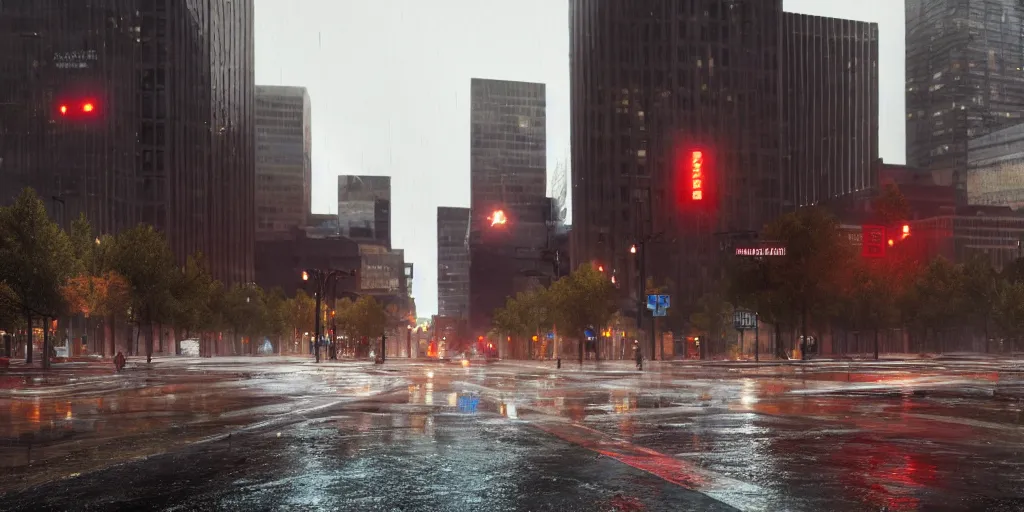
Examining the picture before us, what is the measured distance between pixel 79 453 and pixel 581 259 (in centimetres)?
14730

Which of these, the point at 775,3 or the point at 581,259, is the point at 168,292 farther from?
the point at 775,3

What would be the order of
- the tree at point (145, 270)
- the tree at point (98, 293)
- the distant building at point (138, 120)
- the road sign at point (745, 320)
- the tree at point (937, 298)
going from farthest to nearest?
the distant building at point (138, 120) < the tree at point (937, 298) < the road sign at point (745, 320) < the tree at point (145, 270) < the tree at point (98, 293)

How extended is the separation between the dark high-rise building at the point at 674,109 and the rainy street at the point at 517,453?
441ft

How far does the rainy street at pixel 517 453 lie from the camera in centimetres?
1033

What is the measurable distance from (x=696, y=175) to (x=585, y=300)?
56.3m

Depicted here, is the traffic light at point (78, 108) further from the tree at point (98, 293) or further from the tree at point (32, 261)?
the tree at point (98, 293)

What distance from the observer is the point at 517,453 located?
1445cm

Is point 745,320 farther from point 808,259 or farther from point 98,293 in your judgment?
point 98,293

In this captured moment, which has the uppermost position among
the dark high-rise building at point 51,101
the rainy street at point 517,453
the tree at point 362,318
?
the dark high-rise building at point 51,101

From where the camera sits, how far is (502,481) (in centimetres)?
1155

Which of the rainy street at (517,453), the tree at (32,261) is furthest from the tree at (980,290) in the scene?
the tree at (32,261)

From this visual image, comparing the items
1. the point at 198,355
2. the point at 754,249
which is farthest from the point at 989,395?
the point at 198,355

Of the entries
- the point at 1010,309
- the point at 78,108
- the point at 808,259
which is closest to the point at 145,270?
the point at 808,259

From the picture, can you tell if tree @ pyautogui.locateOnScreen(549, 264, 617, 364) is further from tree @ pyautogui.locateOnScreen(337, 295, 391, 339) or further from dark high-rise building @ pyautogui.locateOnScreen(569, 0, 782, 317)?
tree @ pyautogui.locateOnScreen(337, 295, 391, 339)
